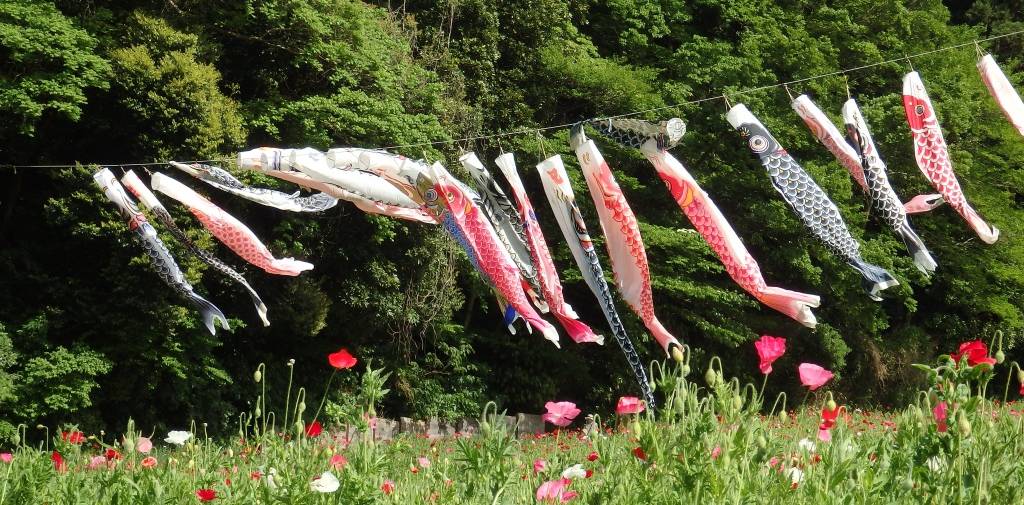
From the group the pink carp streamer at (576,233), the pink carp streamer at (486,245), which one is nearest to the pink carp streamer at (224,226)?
the pink carp streamer at (486,245)

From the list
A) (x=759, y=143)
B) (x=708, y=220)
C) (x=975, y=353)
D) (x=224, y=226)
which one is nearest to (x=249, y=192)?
(x=224, y=226)

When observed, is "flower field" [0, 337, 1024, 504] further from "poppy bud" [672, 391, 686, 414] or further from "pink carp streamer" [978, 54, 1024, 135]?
"pink carp streamer" [978, 54, 1024, 135]

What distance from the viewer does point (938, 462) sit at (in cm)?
307

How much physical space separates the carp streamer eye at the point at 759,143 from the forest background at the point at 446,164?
2.51m

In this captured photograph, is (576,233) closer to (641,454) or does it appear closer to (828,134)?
(828,134)

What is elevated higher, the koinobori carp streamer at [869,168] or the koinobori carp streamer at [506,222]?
the koinobori carp streamer at [869,168]

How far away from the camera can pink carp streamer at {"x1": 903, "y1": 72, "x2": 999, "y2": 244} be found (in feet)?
25.0

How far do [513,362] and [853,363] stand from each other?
633cm

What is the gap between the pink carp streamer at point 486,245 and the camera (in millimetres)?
7691

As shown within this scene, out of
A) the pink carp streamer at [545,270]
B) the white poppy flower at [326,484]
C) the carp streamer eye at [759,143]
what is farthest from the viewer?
the pink carp streamer at [545,270]

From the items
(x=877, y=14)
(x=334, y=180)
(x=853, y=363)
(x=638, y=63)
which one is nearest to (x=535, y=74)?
(x=638, y=63)

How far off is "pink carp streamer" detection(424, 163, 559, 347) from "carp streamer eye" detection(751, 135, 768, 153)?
1884 millimetres

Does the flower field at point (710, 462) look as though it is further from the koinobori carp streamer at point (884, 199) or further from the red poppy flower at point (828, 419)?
the koinobori carp streamer at point (884, 199)

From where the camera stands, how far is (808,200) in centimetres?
742
